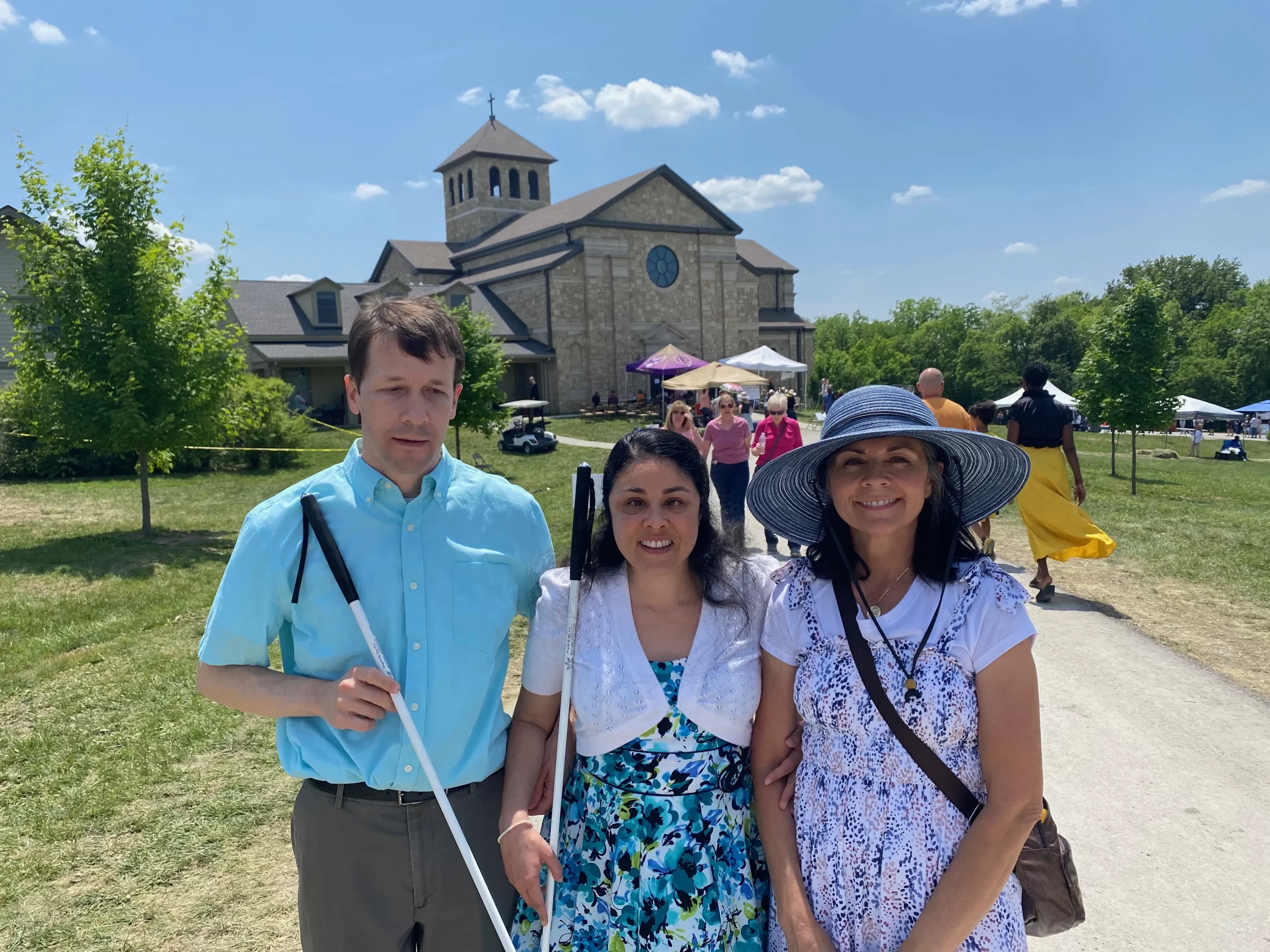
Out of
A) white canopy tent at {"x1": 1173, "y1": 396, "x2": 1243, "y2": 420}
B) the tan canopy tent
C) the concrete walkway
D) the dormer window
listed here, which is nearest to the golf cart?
the tan canopy tent

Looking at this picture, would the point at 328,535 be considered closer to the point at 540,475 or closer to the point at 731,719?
the point at 731,719

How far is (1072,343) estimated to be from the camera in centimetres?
7000

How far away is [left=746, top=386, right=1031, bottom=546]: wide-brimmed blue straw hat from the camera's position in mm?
2070

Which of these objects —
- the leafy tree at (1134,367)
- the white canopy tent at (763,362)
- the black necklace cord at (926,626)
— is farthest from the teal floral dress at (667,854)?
the white canopy tent at (763,362)

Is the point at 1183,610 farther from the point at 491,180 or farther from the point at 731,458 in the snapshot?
the point at 491,180

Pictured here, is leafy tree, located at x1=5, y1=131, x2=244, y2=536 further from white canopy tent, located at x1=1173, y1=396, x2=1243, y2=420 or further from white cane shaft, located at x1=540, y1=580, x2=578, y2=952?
white canopy tent, located at x1=1173, y1=396, x2=1243, y2=420

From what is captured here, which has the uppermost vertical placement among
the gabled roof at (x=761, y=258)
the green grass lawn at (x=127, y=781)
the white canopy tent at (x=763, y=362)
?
the gabled roof at (x=761, y=258)

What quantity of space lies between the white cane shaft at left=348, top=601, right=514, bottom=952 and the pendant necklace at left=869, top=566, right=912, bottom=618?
1.10 metres

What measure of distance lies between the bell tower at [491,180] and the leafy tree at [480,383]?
32768mm

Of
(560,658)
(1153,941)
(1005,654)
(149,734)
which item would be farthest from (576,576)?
(149,734)

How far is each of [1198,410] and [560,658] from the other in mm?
52574

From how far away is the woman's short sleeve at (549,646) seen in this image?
220 cm

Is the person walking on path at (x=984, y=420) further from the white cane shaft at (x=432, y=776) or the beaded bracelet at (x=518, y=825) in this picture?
the white cane shaft at (x=432, y=776)

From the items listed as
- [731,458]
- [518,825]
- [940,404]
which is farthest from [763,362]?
[518,825]
